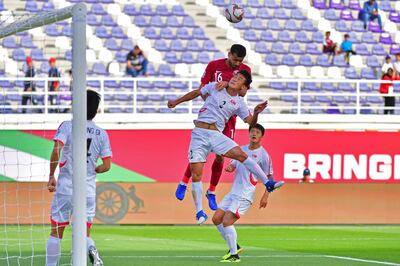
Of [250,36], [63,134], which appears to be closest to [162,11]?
[250,36]

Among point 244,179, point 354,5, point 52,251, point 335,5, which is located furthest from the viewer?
point 354,5

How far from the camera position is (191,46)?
33906mm

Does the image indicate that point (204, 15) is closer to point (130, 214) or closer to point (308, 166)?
point (308, 166)

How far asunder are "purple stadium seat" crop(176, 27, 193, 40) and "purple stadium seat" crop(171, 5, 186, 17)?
2.65ft

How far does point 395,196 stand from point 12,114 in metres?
8.90

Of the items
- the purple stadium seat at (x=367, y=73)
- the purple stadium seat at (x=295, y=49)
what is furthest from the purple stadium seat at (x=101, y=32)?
the purple stadium seat at (x=367, y=73)

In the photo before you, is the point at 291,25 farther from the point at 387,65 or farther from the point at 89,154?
the point at 89,154

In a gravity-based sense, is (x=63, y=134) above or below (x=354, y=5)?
below

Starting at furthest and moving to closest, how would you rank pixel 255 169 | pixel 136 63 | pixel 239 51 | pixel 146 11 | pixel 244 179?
pixel 146 11, pixel 136 63, pixel 244 179, pixel 239 51, pixel 255 169

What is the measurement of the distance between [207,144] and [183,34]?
1958cm

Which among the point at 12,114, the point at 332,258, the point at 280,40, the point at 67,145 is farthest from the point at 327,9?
the point at 67,145

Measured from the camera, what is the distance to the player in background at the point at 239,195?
15.6 meters

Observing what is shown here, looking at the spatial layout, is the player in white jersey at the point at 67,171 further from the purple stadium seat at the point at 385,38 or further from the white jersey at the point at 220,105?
the purple stadium seat at the point at 385,38

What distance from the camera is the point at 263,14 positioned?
119 ft
